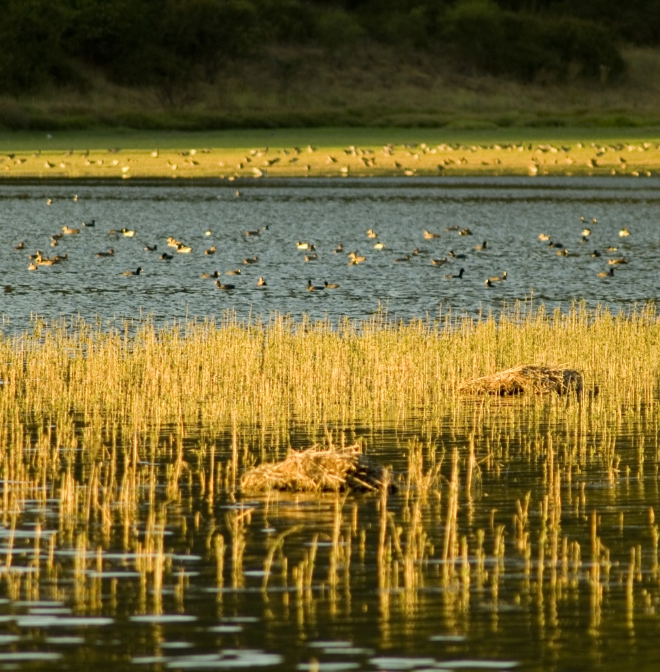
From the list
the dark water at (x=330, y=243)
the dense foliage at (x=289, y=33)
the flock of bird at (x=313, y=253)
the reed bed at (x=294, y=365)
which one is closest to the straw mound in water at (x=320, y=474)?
the reed bed at (x=294, y=365)

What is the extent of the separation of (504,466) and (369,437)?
1617 millimetres

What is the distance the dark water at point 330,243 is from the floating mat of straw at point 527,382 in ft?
27.0

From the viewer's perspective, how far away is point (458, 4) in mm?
104250

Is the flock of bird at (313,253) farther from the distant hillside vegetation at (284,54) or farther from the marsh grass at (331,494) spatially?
the distant hillside vegetation at (284,54)

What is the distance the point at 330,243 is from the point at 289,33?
193 feet

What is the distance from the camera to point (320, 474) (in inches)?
468

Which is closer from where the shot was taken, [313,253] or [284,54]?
[313,253]

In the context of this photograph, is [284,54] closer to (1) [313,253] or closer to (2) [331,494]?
(1) [313,253]

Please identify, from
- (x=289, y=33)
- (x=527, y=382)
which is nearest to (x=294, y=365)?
(x=527, y=382)


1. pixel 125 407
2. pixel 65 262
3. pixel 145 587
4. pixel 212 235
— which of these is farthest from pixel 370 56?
pixel 145 587

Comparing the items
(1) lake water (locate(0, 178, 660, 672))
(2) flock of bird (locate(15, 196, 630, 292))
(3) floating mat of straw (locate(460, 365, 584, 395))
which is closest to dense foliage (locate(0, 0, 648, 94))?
(2) flock of bird (locate(15, 196, 630, 292))

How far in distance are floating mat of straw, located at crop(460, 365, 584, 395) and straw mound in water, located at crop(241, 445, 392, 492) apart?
4724 mm

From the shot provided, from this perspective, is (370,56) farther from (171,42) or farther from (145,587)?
(145,587)

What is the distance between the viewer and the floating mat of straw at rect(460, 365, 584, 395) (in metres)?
16.5
